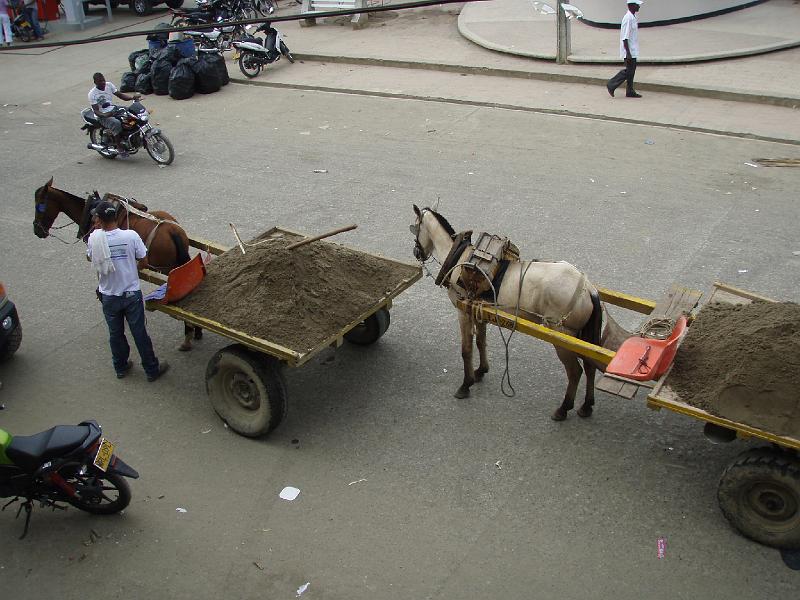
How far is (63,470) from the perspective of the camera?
525cm

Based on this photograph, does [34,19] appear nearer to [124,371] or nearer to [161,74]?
[161,74]

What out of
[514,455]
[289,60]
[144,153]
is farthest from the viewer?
[289,60]

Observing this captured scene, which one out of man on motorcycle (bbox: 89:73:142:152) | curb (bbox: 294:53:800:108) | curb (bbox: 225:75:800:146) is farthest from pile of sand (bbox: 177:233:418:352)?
curb (bbox: 294:53:800:108)

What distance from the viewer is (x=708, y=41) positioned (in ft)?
52.8

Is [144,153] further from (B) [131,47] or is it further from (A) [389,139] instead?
(B) [131,47]

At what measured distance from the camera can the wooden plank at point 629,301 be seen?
5.88 meters

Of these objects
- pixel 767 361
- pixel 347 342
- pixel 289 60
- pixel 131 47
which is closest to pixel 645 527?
pixel 767 361

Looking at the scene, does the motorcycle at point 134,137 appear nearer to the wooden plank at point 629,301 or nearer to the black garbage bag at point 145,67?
the black garbage bag at point 145,67

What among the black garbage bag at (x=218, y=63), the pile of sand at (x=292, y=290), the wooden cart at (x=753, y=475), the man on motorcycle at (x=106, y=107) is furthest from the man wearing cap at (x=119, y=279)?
the black garbage bag at (x=218, y=63)

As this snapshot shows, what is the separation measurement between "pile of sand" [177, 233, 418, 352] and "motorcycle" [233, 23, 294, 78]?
11.2 m

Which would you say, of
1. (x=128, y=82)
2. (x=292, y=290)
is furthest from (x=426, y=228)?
(x=128, y=82)

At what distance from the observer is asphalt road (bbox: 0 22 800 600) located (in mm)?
4984

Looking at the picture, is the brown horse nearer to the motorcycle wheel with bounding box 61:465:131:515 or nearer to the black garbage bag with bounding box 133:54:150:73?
the motorcycle wheel with bounding box 61:465:131:515

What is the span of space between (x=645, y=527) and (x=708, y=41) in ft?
45.5
